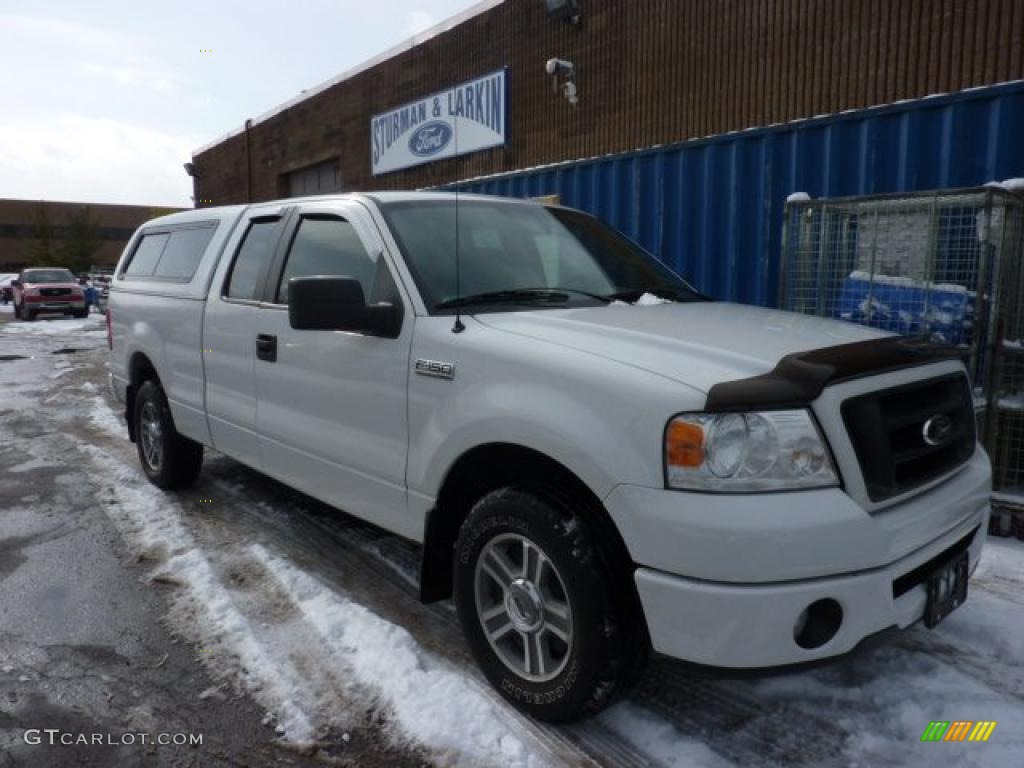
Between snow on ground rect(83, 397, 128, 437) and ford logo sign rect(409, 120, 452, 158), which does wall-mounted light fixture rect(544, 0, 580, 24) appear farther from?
snow on ground rect(83, 397, 128, 437)

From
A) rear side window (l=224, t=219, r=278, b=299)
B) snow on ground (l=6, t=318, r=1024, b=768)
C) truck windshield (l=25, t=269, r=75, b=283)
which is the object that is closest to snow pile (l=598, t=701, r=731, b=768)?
snow on ground (l=6, t=318, r=1024, b=768)

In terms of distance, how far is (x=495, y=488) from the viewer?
112 inches

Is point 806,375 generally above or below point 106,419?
above

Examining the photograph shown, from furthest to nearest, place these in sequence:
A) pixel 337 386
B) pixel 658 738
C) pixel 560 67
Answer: pixel 560 67 < pixel 337 386 < pixel 658 738

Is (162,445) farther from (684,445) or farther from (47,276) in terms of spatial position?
(47,276)

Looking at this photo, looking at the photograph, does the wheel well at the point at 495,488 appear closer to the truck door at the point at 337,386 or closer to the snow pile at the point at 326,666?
the truck door at the point at 337,386

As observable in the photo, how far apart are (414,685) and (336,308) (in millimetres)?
1413

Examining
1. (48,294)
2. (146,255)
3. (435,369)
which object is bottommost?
(48,294)

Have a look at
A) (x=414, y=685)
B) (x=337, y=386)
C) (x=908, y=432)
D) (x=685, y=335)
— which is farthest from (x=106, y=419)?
(x=908, y=432)

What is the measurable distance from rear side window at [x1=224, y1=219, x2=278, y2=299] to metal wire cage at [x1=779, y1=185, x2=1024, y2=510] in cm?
347

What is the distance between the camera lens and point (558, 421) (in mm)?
2369

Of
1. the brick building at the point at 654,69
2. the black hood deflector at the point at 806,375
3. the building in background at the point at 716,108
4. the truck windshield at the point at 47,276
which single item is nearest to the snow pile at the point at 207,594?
the black hood deflector at the point at 806,375

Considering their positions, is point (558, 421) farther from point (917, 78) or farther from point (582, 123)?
point (582, 123)

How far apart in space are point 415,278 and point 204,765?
1842mm
